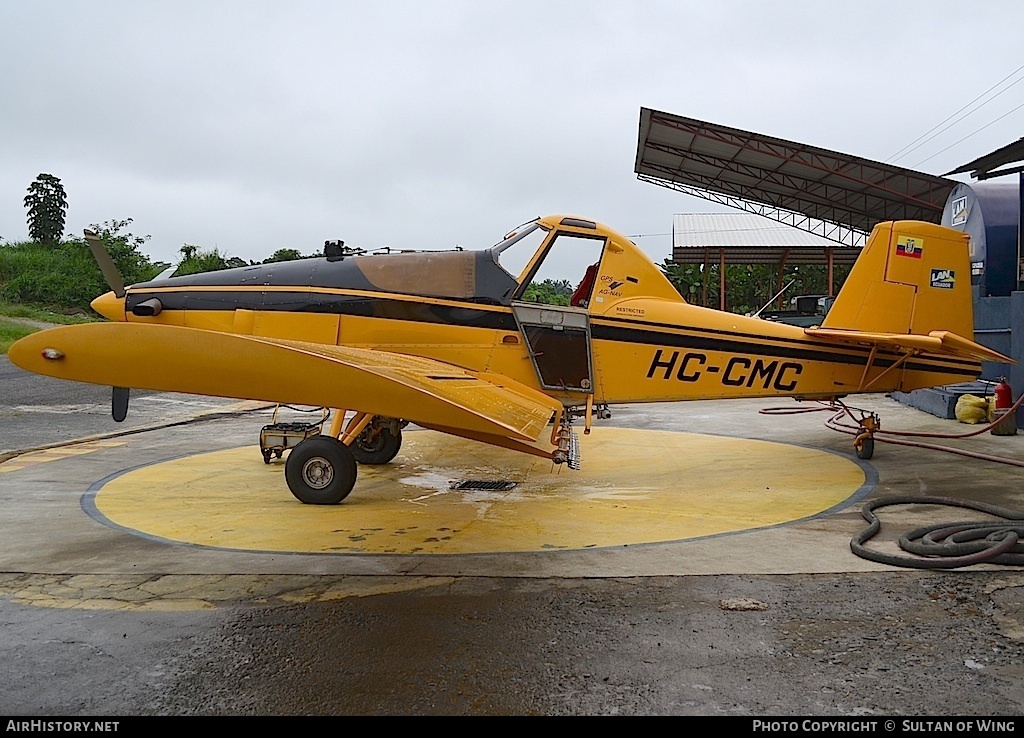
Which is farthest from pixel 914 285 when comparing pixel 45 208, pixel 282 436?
pixel 45 208

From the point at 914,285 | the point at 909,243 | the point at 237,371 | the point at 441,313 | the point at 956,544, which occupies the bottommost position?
the point at 956,544

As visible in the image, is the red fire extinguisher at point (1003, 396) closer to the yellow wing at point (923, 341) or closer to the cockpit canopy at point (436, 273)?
the yellow wing at point (923, 341)

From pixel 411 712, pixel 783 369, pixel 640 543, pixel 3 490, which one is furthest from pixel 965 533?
pixel 3 490

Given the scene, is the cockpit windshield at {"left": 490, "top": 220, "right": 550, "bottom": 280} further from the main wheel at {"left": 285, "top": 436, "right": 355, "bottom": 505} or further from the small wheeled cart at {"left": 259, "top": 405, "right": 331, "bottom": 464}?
the small wheeled cart at {"left": 259, "top": 405, "right": 331, "bottom": 464}

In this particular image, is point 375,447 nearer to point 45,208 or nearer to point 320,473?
point 320,473

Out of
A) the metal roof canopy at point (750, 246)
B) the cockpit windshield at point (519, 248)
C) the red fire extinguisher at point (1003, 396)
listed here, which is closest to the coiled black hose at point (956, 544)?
the cockpit windshield at point (519, 248)

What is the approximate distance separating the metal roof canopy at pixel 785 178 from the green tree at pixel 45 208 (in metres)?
→ 36.3

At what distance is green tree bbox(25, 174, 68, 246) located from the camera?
1783 inches

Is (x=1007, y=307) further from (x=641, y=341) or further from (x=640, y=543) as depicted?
(x=640, y=543)

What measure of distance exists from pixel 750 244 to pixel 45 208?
41.5 meters

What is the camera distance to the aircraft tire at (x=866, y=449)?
8641mm

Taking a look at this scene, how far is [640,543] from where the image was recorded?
17.6 feet

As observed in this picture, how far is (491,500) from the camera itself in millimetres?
7004

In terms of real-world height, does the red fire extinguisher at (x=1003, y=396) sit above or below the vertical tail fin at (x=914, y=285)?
below
